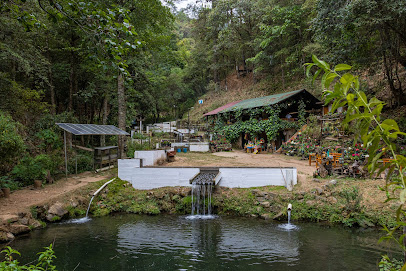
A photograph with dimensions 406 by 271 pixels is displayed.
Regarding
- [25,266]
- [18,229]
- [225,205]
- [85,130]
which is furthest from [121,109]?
[25,266]

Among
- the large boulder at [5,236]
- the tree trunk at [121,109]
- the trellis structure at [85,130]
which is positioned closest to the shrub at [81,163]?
the tree trunk at [121,109]

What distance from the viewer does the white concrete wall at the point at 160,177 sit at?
11.8 meters

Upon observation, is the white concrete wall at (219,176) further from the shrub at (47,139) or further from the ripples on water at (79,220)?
the shrub at (47,139)

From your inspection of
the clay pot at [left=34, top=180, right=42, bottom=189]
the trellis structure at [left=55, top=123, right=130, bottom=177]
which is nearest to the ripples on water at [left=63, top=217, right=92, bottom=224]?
the clay pot at [left=34, top=180, right=42, bottom=189]

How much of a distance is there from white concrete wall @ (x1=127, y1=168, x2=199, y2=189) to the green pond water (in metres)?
2.57

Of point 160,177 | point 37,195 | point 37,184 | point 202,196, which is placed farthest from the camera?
point 160,177

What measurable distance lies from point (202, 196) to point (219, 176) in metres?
1.18

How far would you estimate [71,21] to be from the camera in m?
3.32

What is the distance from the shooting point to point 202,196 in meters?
10.8

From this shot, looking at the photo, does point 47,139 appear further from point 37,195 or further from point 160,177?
point 160,177

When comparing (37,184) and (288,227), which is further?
(37,184)

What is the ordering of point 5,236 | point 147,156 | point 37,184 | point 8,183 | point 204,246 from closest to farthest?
point 5,236
point 204,246
point 8,183
point 37,184
point 147,156

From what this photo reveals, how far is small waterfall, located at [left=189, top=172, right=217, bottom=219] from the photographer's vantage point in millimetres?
10391

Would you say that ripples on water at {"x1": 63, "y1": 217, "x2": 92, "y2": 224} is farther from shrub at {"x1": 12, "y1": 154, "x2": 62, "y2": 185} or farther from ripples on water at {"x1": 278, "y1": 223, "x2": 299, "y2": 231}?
ripples on water at {"x1": 278, "y1": 223, "x2": 299, "y2": 231}
